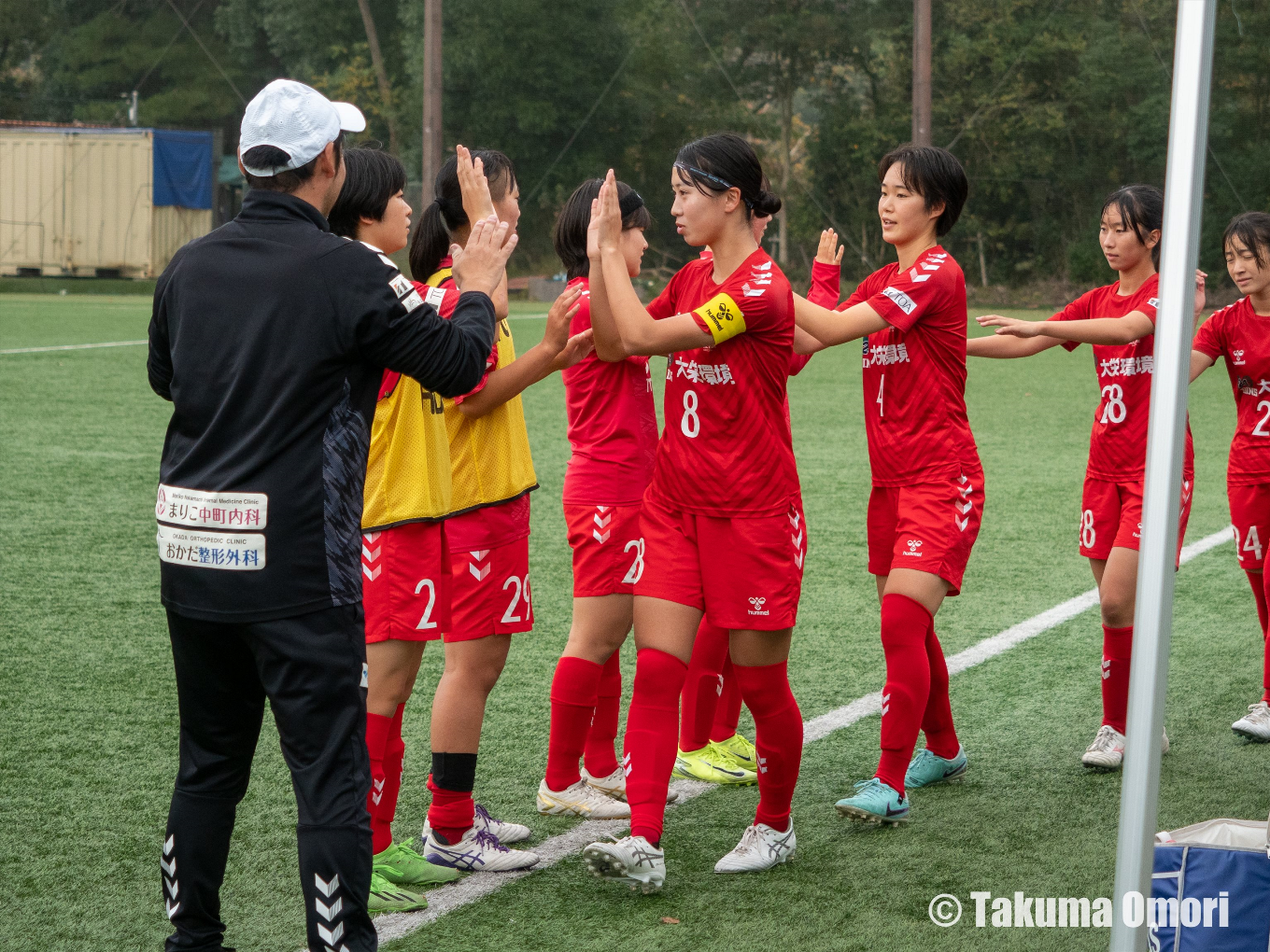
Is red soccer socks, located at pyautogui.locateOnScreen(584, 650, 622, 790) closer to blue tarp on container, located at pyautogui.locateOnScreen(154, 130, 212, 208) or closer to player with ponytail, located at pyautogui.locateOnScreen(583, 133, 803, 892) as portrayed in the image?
player with ponytail, located at pyautogui.locateOnScreen(583, 133, 803, 892)

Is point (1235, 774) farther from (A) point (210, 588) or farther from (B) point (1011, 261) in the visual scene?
(B) point (1011, 261)

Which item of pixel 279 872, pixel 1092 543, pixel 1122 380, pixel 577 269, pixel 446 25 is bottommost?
pixel 279 872

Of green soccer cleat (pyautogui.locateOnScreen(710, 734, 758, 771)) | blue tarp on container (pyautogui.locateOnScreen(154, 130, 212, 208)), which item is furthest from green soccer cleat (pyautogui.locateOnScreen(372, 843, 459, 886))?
blue tarp on container (pyautogui.locateOnScreen(154, 130, 212, 208))

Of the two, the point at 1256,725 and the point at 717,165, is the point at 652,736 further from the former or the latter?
the point at 1256,725

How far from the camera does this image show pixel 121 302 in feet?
90.7

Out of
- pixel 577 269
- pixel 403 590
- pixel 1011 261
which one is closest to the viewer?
pixel 403 590

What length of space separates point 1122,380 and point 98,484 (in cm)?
730

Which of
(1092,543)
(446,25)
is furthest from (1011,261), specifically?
(1092,543)

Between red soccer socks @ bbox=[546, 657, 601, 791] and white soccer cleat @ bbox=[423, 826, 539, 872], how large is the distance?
0.44 meters

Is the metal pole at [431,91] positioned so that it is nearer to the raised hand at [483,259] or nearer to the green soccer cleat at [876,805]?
the green soccer cleat at [876,805]

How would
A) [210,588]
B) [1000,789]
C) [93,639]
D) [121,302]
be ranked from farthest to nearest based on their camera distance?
[121,302]
[93,639]
[1000,789]
[210,588]

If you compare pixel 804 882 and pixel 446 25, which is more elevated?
pixel 446 25

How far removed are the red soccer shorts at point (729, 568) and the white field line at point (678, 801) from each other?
2.84ft

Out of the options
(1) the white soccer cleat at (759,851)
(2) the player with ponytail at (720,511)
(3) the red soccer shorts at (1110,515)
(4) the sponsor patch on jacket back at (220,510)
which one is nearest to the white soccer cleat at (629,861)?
(2) the player with ponytail at (720,511)
